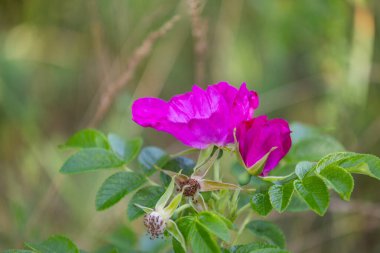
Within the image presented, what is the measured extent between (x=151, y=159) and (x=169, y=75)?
5.67 feet

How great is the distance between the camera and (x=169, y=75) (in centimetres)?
267

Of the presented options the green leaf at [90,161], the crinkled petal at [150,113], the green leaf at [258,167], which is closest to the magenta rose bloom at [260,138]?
the green leaf at [258,167]

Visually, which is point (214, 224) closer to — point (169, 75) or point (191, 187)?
point (191, 187)

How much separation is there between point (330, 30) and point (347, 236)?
0.75 meters

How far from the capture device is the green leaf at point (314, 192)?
73 centimetres

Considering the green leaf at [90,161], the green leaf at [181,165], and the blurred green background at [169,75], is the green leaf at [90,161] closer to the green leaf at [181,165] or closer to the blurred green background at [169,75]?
the green leaf at [181,165]

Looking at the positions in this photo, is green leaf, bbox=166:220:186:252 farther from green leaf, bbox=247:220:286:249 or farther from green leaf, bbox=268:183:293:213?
green leaf, bbox=247:220:286:249

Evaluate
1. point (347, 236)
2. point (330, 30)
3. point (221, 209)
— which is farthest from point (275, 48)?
point (221, 209)

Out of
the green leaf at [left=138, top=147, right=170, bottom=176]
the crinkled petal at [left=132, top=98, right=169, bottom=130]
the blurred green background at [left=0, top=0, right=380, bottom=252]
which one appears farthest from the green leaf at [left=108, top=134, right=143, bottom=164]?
the blurred green background at [left=0, top=0, right=380, bottom=252]

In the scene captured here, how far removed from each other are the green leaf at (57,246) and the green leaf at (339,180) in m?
0.37

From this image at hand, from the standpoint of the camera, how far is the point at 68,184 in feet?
7.09

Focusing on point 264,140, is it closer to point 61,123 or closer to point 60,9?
point 60,9

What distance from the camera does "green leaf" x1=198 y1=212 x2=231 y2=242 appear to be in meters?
0.72

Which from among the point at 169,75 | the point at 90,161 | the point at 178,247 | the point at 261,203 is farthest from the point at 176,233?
the point at 169,75
